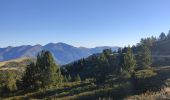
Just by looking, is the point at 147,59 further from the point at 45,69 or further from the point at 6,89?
the point at 6,89

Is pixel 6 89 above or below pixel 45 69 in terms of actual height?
below

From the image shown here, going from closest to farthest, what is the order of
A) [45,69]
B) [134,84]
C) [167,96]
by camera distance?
[167,96], [134,84], [45,69]

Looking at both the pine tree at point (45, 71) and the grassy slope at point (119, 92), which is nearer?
the grassy slope at point (119, 92)

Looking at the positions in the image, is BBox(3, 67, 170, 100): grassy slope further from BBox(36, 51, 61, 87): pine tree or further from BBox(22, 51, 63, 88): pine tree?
BBox(22, 51, 63, 88): pine tree

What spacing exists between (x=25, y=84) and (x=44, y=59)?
15805 millimetres

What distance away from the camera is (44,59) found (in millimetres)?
92750

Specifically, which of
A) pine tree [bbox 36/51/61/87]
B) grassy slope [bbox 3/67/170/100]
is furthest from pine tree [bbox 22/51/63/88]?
grassy slope [bbox 3/67/170/100]

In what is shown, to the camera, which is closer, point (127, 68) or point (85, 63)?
point (127, 68)

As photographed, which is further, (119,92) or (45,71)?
(45,71)

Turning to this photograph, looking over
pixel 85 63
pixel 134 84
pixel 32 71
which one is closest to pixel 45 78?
pixel 32 71

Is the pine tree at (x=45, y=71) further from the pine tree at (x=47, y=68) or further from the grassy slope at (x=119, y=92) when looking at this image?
the grassy slope at (x=119, y=92)

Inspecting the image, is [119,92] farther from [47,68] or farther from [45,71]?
[45,71]

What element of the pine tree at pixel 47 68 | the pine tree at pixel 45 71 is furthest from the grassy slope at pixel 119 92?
the pine tree at pixel 45 71

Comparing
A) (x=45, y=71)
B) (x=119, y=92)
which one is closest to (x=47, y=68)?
(x=45, y=71)
